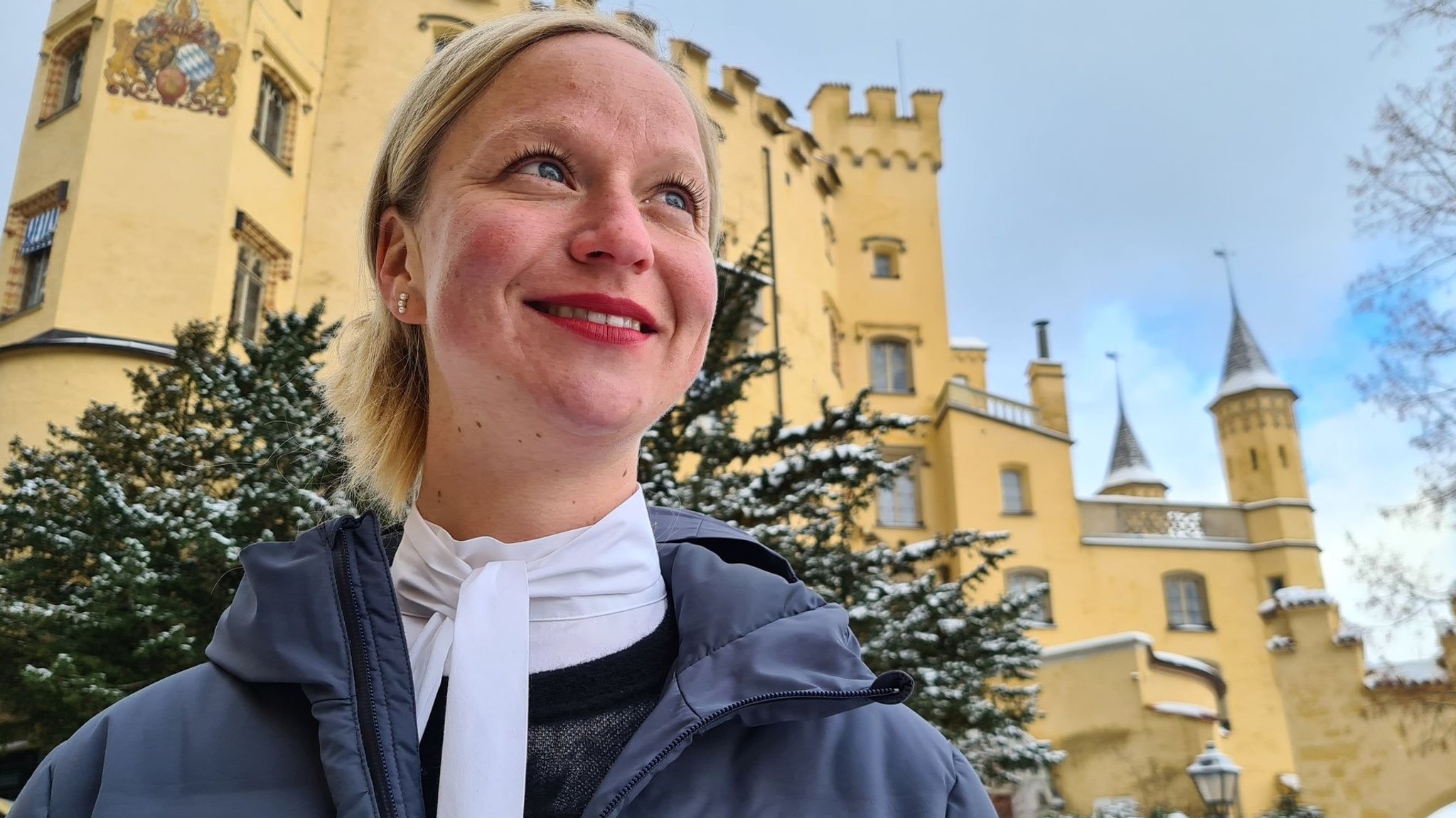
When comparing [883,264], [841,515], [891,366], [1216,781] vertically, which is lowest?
[1216,781]

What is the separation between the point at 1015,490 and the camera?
3017 cm

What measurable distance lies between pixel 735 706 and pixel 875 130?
31646 mm

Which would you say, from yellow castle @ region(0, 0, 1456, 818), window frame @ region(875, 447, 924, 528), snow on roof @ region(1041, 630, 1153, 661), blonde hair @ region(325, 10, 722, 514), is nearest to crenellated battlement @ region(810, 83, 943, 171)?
yellow castle @ region(0, 0, 1456, 818)

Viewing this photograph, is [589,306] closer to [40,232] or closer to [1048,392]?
[40,232]

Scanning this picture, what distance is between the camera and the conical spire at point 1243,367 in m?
35.8

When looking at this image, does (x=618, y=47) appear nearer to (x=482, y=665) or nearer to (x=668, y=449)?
(x=482, y=665)

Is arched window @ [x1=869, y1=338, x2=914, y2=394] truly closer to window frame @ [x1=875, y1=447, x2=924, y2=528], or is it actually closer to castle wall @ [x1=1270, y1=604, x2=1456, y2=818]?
window frame @ [x1=875, y1=447, x2=924, y2=528]

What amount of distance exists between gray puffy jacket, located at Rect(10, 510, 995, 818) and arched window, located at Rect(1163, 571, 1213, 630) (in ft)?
102

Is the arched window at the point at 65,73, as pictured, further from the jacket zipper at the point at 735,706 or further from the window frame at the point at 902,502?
the window frame at the point at 902,502

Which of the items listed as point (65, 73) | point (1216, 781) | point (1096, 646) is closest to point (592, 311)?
point (1216, 781)

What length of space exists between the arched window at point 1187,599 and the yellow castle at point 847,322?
6cm

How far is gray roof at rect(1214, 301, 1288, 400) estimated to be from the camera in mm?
35781

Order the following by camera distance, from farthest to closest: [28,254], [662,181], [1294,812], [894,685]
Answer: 1. [1294,812]
2. [28,254]
3. [662,181]
4. [894,685]

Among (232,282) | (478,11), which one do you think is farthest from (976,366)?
(232,282)
